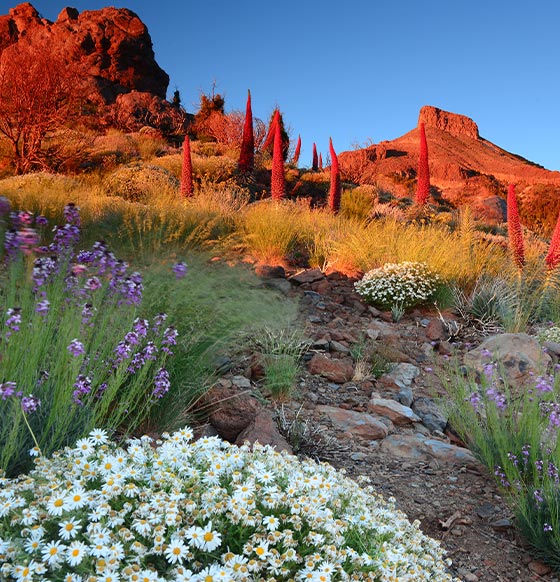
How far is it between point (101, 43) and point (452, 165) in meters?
32.5

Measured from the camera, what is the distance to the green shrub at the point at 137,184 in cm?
1405

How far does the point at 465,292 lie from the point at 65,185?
9.12 m

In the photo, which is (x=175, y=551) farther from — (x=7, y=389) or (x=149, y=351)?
(x=149, y=351)

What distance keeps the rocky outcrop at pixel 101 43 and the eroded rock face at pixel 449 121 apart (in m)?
38.6

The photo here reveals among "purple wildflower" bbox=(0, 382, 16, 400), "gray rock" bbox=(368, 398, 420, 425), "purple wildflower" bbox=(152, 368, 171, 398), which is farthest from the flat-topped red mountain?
"purple wildflower" bbox=(0, 382, 16, 400)

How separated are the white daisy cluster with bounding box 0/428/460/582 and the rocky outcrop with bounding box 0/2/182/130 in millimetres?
37992

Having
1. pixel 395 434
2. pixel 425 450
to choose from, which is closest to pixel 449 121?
pixel 395 434

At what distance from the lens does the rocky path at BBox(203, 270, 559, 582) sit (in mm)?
3154

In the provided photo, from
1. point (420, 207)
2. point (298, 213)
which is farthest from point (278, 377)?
point (420, 207)

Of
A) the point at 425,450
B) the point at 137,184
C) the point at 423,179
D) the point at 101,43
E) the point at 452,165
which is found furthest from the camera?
the point at 452,165

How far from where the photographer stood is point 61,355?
9.25ft

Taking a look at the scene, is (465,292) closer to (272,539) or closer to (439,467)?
(439,467)

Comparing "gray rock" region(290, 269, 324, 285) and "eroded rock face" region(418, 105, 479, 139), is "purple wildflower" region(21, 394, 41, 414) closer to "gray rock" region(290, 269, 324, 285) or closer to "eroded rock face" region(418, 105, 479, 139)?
"gray rock" region(290, 269, 324, 285)

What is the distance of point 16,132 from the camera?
20.7 metres
